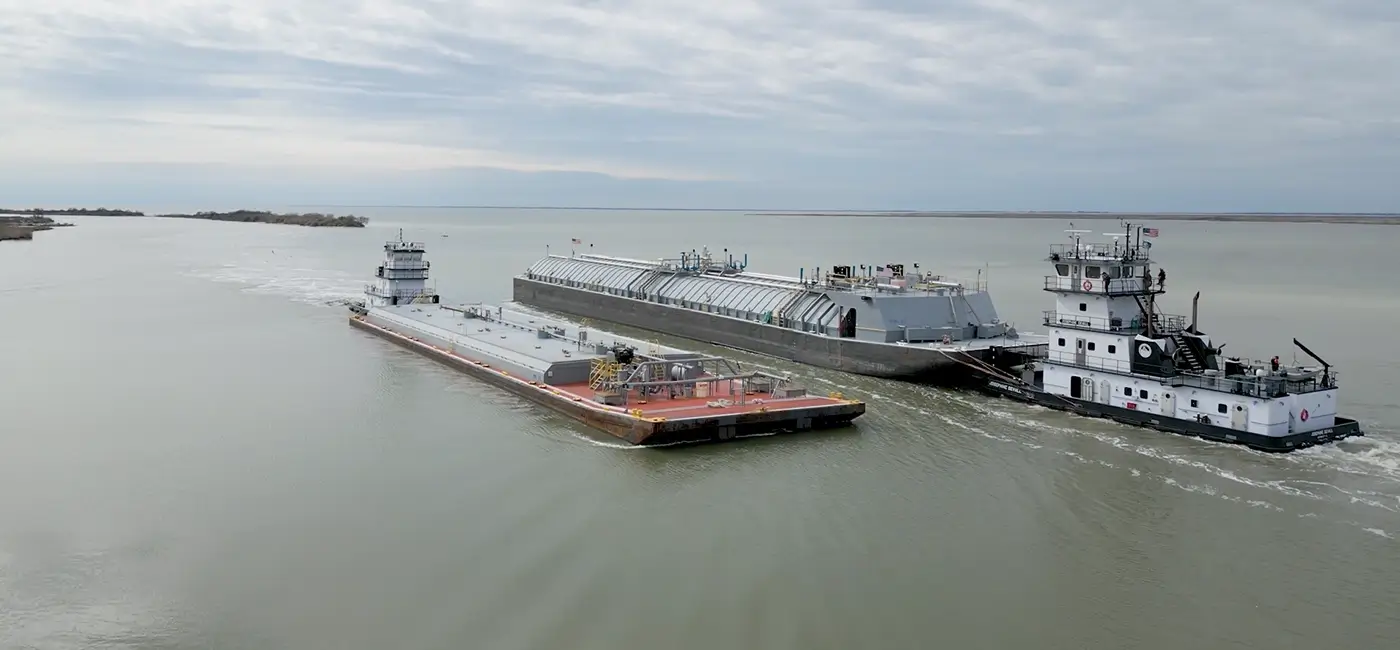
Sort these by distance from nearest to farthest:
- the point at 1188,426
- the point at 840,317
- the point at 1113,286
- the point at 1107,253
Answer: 1. the point at 1188,426
2. the point at 1113,286
3. the point at 1107,253
4. the point at 840,317

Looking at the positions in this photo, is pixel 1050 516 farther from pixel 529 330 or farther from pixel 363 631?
pixel 529 330

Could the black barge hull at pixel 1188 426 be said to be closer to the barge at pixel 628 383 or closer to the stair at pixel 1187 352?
the stair at pixel 1187 352

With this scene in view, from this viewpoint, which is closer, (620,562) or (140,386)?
(620,562)

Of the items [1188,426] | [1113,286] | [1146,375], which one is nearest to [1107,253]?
[1113,286]

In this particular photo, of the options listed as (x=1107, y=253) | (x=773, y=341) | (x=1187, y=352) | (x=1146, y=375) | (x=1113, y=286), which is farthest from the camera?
(x=773, y=341)

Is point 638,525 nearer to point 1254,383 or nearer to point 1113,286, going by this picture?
point 1254,383

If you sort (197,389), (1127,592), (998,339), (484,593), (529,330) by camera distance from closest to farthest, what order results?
1. (484,593)
2. (1127,592)
3. (197,389)
4. (998,339)
5. (529,330)

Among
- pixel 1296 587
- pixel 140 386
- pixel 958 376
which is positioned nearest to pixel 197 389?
pixel 140 386
